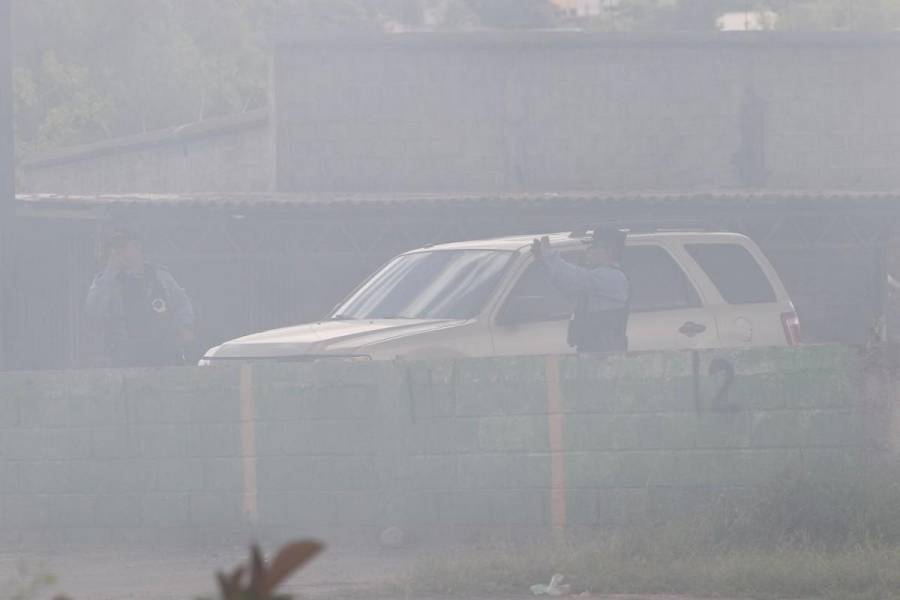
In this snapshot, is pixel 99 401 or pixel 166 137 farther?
pixel 166 137

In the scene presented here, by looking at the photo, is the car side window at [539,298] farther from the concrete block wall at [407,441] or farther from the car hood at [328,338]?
the concrete block wall at [407,441]

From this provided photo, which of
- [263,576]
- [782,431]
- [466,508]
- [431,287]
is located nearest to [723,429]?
[782,431]

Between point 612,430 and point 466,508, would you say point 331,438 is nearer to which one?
point 466,508

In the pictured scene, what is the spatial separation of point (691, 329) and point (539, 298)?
3.89 ft

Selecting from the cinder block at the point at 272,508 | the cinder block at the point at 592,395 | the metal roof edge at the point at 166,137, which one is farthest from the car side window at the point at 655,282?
the metal roof edge at the point at 166,137

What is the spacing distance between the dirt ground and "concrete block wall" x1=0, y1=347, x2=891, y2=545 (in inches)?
11.4

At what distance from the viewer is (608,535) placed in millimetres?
9016

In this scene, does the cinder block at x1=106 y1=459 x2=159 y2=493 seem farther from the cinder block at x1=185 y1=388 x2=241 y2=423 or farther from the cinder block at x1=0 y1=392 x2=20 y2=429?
the cinder block at x1=0 y1=392 x2=20 y2=429

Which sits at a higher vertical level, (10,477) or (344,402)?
(344,402)

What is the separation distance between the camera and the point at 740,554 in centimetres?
812

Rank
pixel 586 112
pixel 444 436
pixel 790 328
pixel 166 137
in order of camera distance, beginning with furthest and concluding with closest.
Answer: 1. pixel 166 137
2. pixel 586 112
3. pixel 790 328
4. pixel 444 436

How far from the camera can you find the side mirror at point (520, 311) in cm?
1063

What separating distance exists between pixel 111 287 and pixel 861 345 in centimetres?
490

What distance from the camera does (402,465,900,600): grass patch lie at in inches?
297
